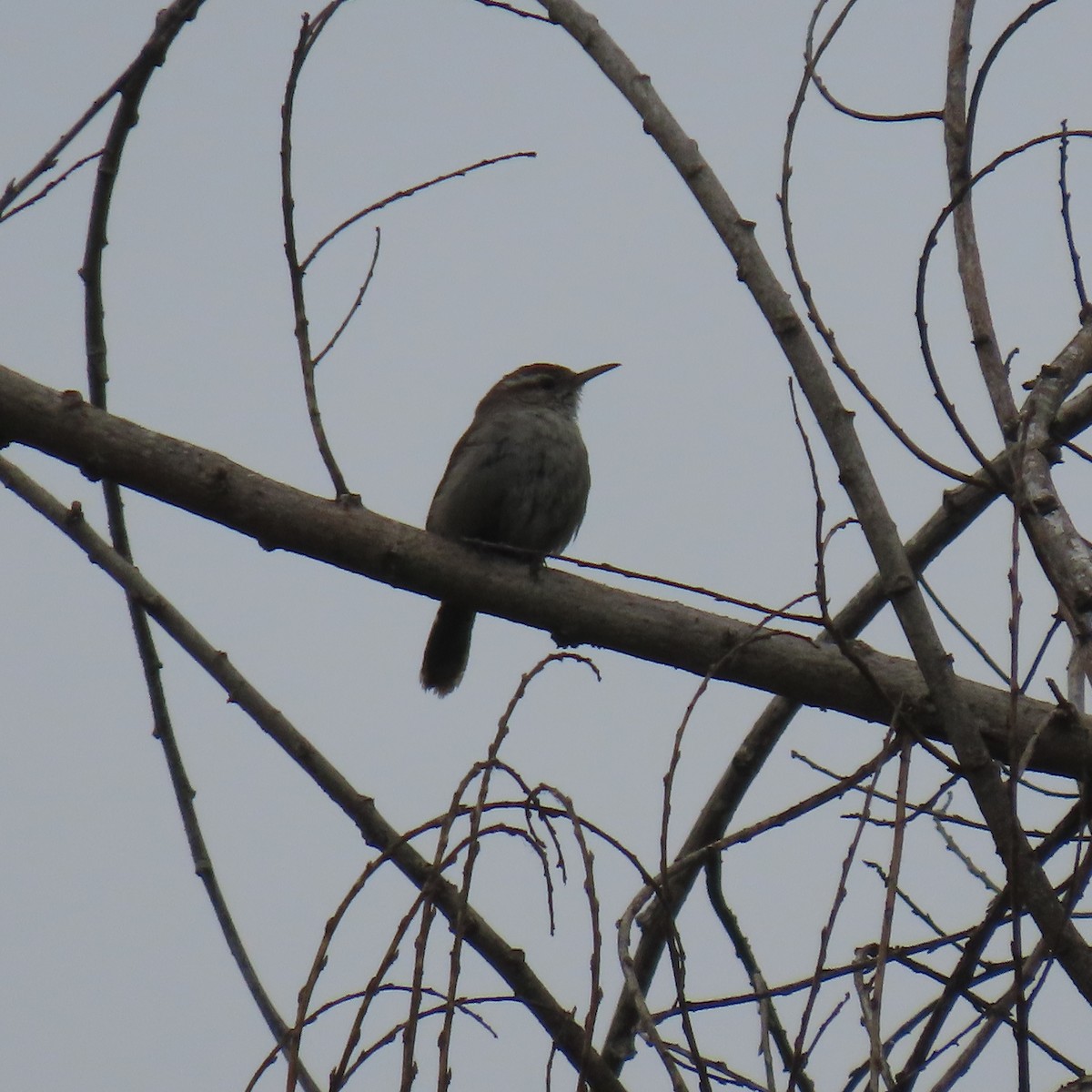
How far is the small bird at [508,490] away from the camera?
5777mm

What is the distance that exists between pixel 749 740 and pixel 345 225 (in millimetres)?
1767

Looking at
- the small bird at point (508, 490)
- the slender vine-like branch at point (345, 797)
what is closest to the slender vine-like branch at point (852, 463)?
the slender vine-like branch at point (345, 797)

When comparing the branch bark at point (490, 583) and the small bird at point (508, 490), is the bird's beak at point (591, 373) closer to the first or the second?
the small bird at point (508, 490)

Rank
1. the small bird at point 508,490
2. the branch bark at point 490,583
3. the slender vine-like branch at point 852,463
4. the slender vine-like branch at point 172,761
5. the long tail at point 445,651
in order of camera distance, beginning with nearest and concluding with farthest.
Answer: the slender vine-like branch at point 852,463 < the slender vine-like branch at point 172,761 < the branch bark at point 490,583 < the small bird at point 508,490 < the long tail at point 445,651

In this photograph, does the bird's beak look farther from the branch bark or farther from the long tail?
the branch bark

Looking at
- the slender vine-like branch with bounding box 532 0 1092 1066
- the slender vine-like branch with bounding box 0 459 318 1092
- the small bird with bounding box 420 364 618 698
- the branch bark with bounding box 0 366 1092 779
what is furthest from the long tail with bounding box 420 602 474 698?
the slender vine-like branch with bounding box 532 0 1092 1066

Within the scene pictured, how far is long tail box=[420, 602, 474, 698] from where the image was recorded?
246 inches

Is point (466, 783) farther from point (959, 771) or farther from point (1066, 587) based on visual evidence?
point (1066, 587)

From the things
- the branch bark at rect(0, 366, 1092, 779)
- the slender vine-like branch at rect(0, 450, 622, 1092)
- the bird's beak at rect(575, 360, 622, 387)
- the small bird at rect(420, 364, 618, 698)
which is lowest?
the slender vine-like branch at rect(0, 450, 622, 1092)

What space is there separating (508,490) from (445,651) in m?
0.84

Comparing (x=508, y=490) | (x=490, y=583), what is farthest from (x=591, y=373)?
(x=490, y=583)

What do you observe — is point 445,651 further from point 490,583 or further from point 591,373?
point 490,583

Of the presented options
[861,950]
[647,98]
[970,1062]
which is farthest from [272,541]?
[970,1062]

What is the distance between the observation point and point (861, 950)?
258 cm
